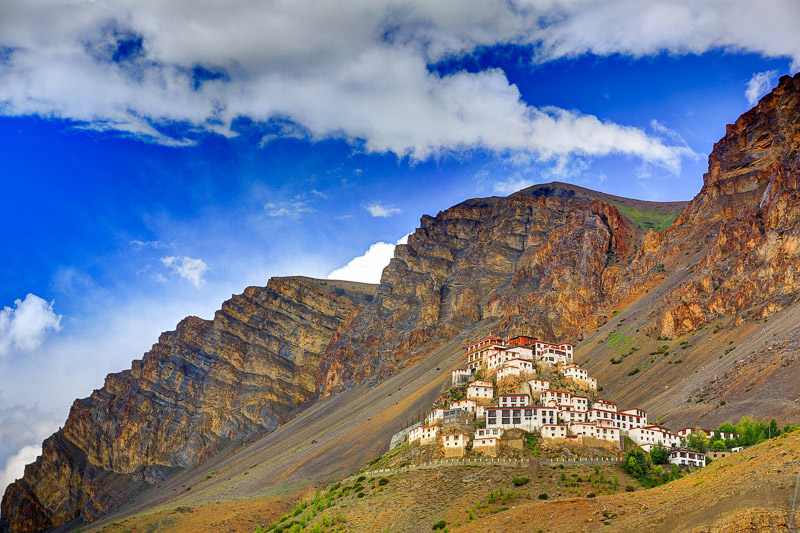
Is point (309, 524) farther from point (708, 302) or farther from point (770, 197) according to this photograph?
point (770, 197)

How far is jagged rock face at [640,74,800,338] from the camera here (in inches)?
5571

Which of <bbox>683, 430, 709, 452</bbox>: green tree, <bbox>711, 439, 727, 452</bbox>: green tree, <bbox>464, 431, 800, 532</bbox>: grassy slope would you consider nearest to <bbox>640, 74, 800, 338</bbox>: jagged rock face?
<bbox>683, 430, 709, 452</bbox>: green tree

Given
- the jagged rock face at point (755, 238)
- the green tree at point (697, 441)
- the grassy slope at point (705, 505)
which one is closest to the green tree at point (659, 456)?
the green tree at point (697, 441)

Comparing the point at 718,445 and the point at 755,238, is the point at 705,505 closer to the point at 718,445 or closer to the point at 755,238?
the point at 718,445

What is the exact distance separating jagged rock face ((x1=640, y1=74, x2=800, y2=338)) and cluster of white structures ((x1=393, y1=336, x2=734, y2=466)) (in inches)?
2091

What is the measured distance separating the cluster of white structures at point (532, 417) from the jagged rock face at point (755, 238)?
2091 inches

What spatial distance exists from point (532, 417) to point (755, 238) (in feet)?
296

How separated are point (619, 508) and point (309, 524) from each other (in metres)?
40.8

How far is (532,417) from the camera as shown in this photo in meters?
91.1

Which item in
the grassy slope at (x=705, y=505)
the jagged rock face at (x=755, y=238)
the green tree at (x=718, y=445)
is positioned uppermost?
the jagged rock face at (x=755, y=238)

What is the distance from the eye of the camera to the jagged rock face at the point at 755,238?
14150cm

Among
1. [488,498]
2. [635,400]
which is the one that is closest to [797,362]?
[635,400]

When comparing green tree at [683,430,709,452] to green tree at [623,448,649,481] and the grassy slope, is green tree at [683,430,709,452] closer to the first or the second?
green tree at [623,448,649,481]

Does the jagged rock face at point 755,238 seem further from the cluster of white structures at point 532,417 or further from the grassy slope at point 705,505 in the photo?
the grassy slope at point 705,505
